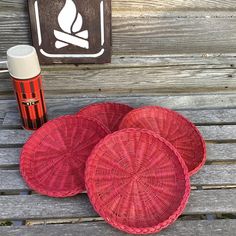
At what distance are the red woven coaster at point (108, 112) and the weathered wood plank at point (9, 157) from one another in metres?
0.28

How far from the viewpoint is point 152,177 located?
1.15 metres

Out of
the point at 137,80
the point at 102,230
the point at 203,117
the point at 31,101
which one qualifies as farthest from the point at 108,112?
the point at 102,230

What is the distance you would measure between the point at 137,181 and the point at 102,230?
7.1 inches

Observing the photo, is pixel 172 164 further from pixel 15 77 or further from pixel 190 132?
pixel 15 77

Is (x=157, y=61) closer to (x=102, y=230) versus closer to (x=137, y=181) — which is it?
(x=137, y=181)

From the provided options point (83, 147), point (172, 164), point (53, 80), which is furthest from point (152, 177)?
point (53, 80)

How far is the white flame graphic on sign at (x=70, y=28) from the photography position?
1.32 metres

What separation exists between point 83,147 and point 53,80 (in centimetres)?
40

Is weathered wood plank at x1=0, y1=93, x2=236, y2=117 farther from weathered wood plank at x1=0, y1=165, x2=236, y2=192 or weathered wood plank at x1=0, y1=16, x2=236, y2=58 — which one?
weathered wood plank at x1=0, y1=165, x2=236, y2=192

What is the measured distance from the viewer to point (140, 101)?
5.36 ft

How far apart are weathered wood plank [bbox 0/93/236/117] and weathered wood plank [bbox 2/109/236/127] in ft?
0.12

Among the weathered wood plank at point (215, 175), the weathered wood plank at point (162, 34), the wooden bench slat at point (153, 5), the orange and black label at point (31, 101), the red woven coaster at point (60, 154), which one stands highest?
the wooden bench slat at point (153, 5)

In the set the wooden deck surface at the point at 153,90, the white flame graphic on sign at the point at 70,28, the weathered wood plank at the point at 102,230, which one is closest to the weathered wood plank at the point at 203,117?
the wooden deck surface at the point at 153,90

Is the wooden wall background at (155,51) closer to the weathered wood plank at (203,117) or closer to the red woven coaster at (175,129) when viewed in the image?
the weathered wood plank at (203,117)
